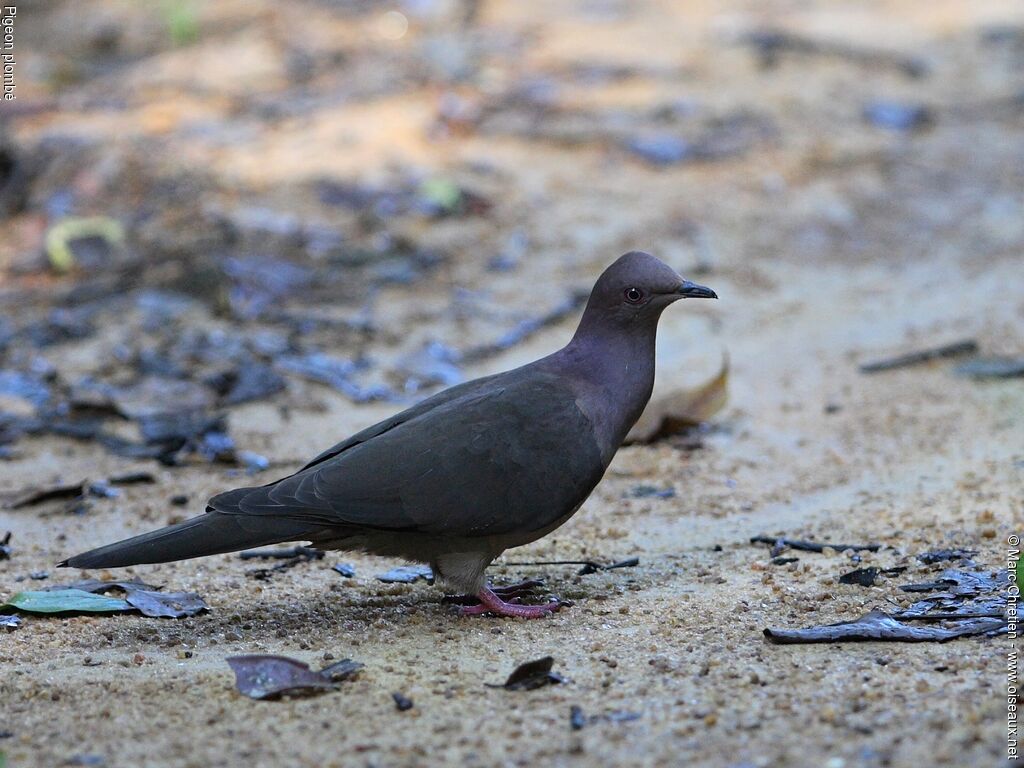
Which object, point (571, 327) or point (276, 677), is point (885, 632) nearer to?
point (276, 677)

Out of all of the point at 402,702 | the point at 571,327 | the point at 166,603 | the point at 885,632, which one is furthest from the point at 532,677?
the point at 571,327

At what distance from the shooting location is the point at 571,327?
275 inches

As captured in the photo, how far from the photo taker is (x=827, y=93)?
9703mm

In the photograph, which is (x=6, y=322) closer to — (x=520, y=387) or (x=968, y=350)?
(x=520, y=387)

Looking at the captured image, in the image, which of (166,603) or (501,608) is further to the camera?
(166,603)

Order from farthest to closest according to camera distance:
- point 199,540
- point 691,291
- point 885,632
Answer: point 691,291, point 199,540, point 885,632

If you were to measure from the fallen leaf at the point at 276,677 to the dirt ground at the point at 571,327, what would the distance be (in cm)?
7

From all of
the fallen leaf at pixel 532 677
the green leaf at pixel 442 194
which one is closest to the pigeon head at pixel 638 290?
the fallen leaf at pixel 532 677

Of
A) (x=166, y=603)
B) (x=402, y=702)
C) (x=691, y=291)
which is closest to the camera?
(x=402, y=702)

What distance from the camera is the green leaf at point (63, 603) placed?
3.94 m

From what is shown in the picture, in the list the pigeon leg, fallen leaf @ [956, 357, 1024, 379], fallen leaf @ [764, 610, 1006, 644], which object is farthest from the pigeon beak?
fallen leaf @ [956, 357, 1024, 379]

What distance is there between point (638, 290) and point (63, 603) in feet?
6.71

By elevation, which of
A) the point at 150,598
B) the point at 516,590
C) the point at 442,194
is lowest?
the point at 516,590

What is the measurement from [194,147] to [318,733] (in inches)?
256
